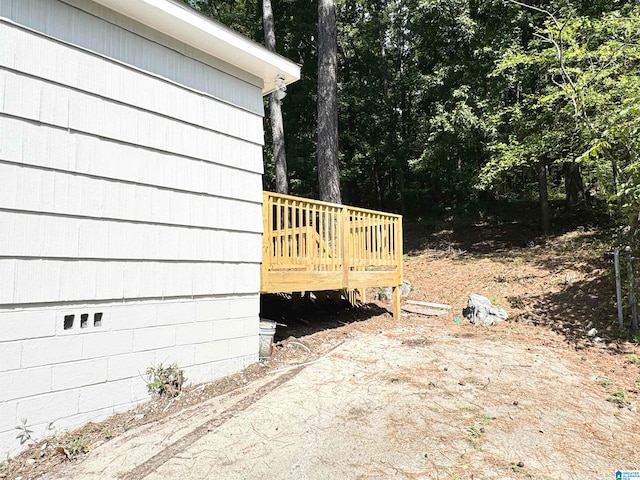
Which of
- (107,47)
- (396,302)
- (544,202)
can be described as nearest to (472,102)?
(544,202)

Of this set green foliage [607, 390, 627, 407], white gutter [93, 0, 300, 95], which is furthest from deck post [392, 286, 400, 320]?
white gutter [93, 0, 300, 95]

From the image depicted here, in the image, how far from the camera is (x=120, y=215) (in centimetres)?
331

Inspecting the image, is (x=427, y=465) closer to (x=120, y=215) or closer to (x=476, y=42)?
(x=120, y=215)

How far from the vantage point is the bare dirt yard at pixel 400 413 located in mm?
2479

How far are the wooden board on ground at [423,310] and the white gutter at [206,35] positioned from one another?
4449 mm

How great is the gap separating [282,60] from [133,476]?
407 centimetres

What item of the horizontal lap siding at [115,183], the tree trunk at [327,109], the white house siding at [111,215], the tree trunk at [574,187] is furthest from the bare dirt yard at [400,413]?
the tree trunk at [574,187]

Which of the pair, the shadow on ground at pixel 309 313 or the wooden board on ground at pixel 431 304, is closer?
the shadow on ground at pixel 309 313

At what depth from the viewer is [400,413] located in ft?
10.2

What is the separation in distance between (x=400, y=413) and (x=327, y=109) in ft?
25.0

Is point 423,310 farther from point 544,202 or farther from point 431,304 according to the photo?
point 544,202

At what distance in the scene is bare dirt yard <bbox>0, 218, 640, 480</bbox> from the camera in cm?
248

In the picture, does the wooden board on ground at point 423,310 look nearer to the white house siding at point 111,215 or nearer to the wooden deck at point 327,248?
the wooden deck at point 327,248

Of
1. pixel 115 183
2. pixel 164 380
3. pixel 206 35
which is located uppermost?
pixel 206 35
